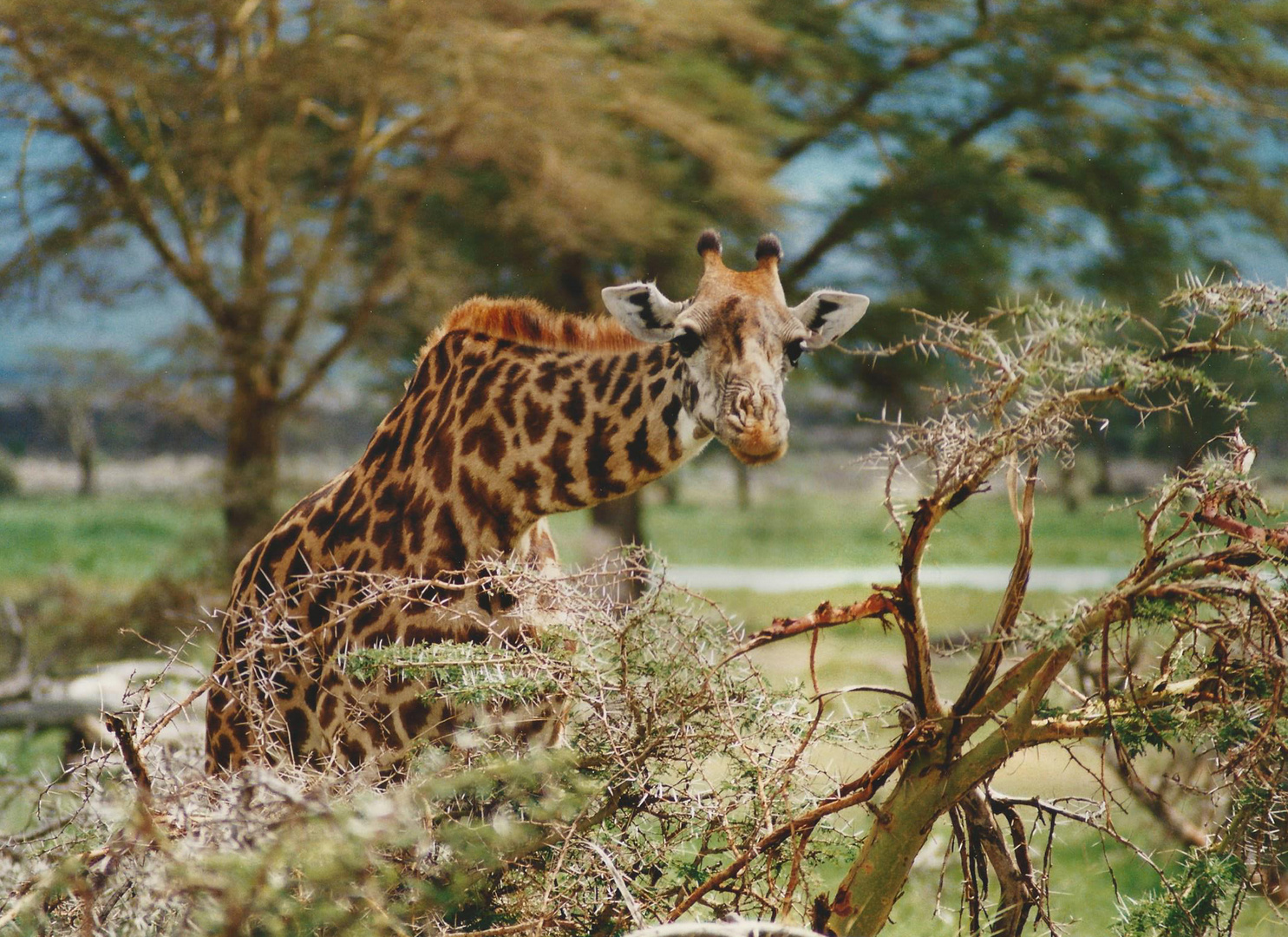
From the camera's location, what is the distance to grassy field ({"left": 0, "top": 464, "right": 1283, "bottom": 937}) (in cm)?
378

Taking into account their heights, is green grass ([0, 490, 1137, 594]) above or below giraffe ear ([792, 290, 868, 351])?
below

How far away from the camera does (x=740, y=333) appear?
8.63 ft

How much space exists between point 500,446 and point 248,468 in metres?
7.31

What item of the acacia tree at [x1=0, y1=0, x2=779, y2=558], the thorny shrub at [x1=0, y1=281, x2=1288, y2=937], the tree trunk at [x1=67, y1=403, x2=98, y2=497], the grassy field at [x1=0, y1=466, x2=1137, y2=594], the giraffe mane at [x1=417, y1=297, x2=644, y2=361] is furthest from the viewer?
the tree trunk at [x1=67, y1=403, x2=98, y2=497]

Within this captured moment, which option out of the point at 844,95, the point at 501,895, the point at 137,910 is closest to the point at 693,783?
the point at 501,895

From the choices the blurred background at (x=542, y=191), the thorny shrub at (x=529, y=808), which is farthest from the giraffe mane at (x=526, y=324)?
the blurred background at (x=542, y=191)

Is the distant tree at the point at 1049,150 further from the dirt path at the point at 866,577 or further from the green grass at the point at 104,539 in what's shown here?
the green grass at the point at 104,539

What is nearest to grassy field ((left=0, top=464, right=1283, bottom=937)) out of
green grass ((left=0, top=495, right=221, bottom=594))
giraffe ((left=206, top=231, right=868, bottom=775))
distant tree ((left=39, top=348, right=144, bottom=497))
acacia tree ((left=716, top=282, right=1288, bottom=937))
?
green grass ((left=0, top=495, right=221, bottom=594))

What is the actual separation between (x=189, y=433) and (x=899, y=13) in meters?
8.26

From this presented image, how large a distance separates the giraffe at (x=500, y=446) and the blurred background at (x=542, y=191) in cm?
468

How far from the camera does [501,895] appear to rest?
1.84 m

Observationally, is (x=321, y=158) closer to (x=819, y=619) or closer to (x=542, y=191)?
(x=542, y=191)

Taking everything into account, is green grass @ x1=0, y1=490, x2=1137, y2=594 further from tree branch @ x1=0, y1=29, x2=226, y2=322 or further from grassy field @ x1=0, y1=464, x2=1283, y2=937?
tree branch @ x1=0, y1=29, x2=226, y2=322

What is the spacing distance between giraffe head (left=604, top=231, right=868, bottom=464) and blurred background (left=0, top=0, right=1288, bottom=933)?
4735 millimetres
